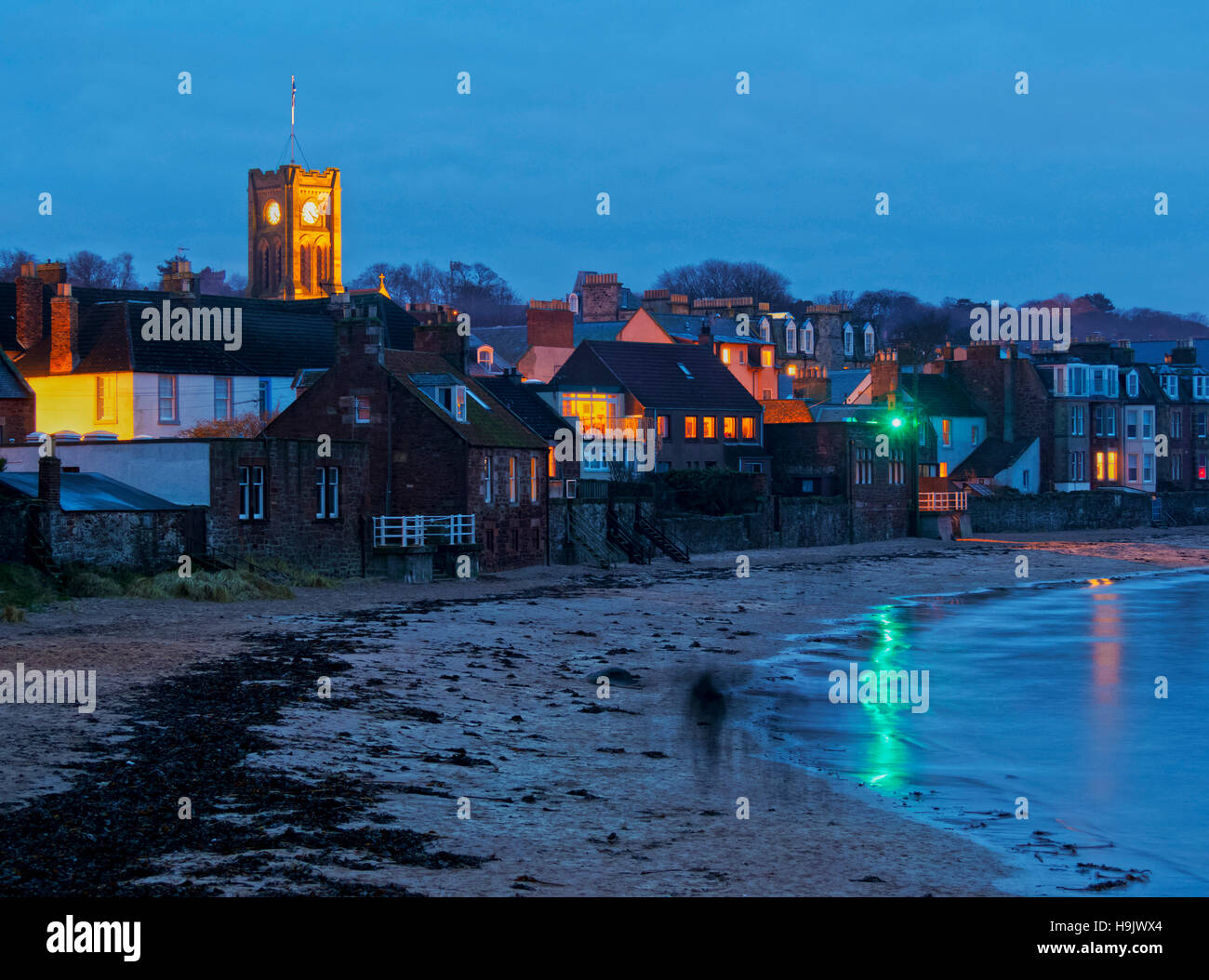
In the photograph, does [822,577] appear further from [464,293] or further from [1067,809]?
[464,293]

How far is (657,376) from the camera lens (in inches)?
2960

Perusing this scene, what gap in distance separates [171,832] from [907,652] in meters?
24.8

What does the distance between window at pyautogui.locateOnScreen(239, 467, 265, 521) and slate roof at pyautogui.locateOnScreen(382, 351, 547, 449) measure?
7551mm

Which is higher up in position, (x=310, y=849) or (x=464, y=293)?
(x=464, y=293)

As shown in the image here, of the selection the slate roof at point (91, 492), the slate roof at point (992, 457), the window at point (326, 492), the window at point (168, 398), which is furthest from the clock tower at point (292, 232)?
the slate roof at point (91, 492)

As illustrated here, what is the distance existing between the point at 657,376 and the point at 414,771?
5753 centimetres

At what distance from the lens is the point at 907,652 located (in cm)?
3594

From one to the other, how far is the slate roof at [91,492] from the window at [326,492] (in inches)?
177

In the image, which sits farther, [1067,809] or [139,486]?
[139,486]

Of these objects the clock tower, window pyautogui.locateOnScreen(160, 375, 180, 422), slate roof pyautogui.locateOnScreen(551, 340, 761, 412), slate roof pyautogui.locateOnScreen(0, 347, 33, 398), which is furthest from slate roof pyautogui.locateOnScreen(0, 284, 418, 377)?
the clock tower

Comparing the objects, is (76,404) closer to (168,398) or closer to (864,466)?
(168,398)
